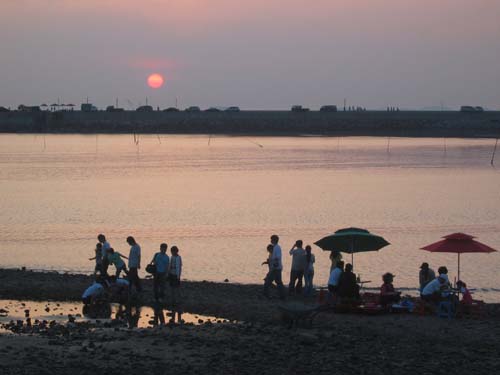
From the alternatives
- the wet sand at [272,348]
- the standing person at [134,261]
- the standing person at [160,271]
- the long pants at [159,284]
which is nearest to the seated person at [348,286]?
the wet sand at [272,348]

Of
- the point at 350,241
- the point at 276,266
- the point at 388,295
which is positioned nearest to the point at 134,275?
the point at 276,266

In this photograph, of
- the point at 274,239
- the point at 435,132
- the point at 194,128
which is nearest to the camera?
the point at 274,239

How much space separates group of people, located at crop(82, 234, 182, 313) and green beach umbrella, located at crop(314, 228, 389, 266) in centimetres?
336

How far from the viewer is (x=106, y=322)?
20219mm

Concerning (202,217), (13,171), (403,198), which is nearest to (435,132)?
(13,171)

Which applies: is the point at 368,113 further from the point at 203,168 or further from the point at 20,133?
the point at 203,168

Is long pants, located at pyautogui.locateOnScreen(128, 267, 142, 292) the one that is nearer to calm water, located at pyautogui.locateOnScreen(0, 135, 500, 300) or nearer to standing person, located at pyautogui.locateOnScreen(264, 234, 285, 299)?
standing person, located at pyautogui.locateOnScreen(264, 234, 285, 299)

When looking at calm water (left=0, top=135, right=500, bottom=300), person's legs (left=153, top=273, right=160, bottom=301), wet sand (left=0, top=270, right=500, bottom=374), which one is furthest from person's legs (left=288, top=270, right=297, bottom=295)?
calm water (left=0, top=135, right=500, bottom=300)

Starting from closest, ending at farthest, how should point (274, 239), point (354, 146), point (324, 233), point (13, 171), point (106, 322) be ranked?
point (106, 322)
point (274, 239)
point (324, 233)
point (13, 171)
point (354, 146)

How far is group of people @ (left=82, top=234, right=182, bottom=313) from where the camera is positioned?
22.3 meters

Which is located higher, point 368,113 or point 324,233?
point 368,113

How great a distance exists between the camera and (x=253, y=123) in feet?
604

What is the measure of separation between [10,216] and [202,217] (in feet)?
32.7

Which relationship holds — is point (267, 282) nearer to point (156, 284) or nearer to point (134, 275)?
point (156, 284)
